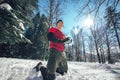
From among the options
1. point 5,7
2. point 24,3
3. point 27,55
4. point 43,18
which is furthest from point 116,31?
point 5,7

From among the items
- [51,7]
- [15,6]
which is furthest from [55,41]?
[51,7]

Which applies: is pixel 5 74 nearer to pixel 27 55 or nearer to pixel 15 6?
pixel 15 6

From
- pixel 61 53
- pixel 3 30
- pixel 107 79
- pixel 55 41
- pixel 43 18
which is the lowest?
pixel 107 79

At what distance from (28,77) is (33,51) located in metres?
17.3

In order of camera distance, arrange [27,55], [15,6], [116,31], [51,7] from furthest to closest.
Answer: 1. [116,31]
2. [27,55]
3. [51,7]
4. [15,6]

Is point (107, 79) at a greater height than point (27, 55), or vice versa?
point (27, 55)

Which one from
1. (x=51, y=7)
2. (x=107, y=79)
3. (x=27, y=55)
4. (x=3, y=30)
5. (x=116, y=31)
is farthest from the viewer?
(x=116, y=31)

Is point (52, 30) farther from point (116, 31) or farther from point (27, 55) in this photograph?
point (116, 31)

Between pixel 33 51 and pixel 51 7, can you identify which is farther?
pixel 33 51

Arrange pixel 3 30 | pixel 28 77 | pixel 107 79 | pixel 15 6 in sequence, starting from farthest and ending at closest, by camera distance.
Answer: pixel 15 6, pixel 3 30, pixel 107 79, pixel 28 77

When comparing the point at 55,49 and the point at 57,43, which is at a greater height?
the point at 57,43

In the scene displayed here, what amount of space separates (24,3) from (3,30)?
10.4 feet

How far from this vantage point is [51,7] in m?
15.2

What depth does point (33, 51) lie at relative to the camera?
74.1ft
